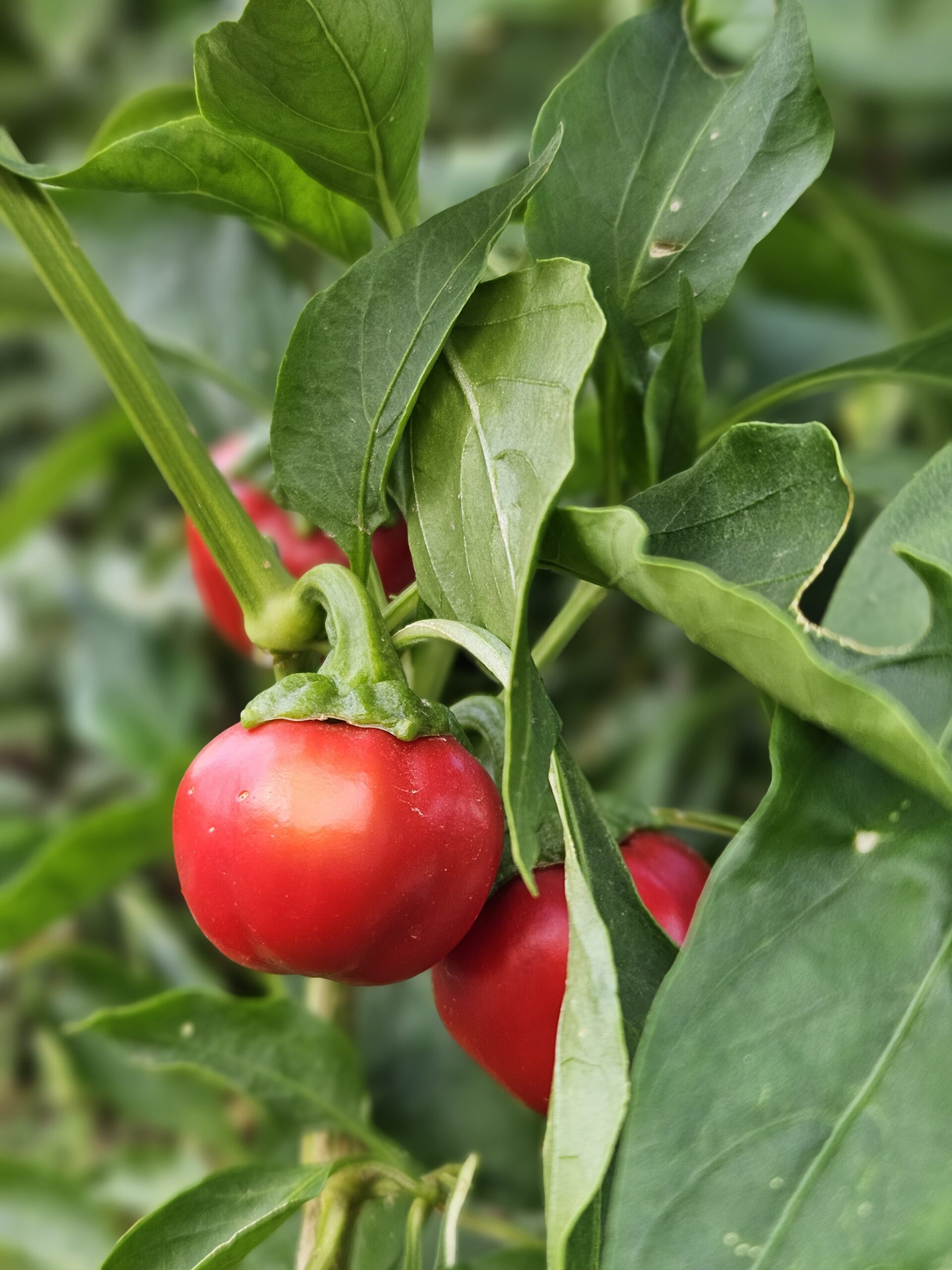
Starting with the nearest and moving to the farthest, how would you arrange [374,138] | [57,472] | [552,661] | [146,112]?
[374,138]
[552,661]
[146,112]
[57,472]

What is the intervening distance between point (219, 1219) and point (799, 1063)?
0.24 meters

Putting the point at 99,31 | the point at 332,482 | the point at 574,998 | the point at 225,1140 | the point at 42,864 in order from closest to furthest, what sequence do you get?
the point at 574,998 → the point at 332,482 → the point at 42,864 → the point at 225,1140 → the point at 99,31

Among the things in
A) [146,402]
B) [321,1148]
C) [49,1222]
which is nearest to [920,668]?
[146,402]

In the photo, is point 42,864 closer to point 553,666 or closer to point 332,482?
point 332,482

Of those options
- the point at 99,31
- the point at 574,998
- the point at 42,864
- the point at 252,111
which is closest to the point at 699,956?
the point at 574,998

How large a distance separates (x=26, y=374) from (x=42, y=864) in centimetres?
96

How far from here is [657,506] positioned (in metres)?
0.38

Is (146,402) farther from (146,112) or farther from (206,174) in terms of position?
(146,112)

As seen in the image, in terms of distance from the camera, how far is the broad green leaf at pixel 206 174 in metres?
0.40

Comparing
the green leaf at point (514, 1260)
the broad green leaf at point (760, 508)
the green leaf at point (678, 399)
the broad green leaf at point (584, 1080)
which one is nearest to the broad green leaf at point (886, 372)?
the green leaf at point (678, 399)

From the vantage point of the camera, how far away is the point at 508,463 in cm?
35

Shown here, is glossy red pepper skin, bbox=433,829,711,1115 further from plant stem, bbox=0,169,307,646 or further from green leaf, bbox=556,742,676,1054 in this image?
plant stem, bbox=0,169,307,646

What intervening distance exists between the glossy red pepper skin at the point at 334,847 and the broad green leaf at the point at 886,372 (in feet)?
0.76

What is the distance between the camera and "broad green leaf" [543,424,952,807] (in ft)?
0.99
